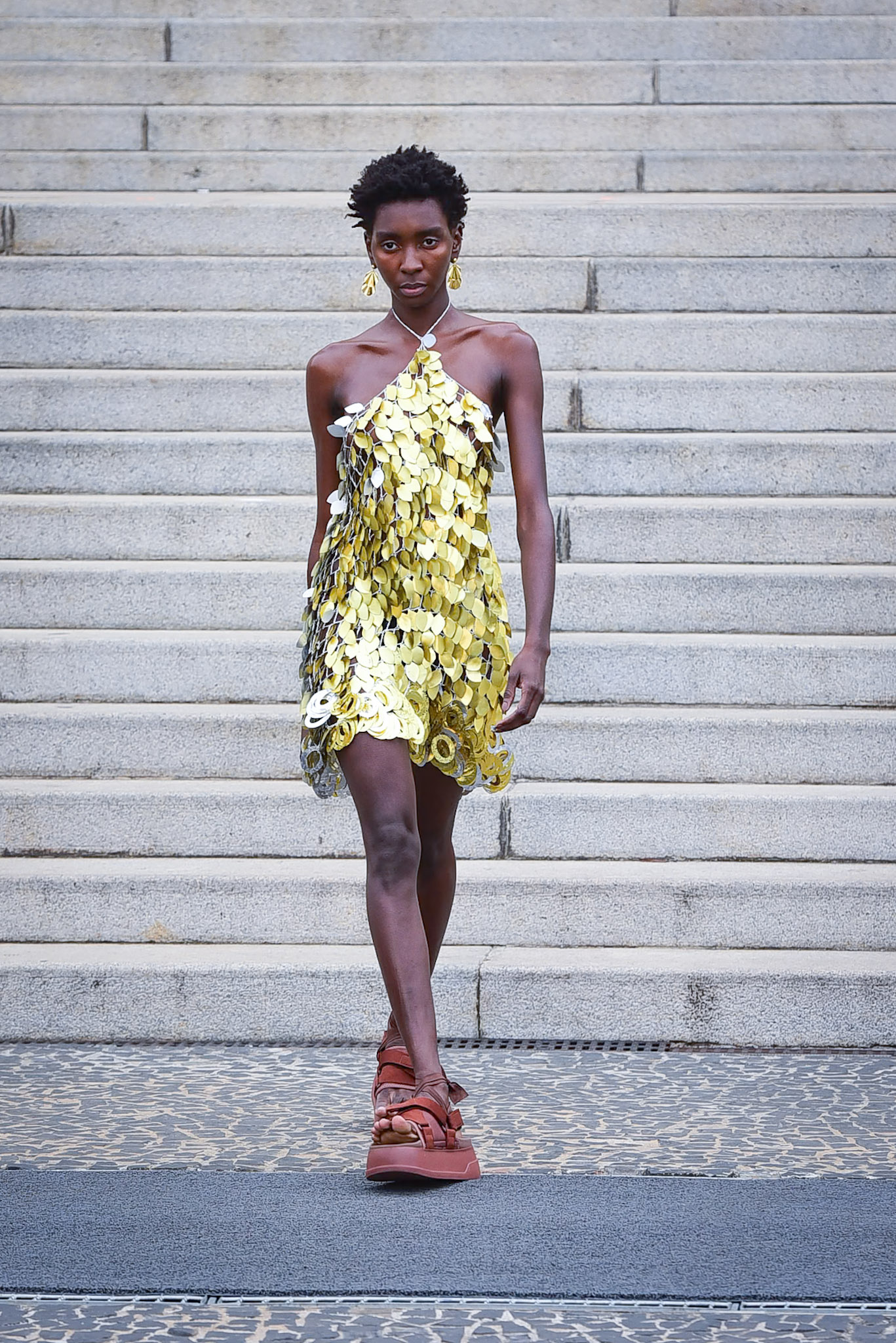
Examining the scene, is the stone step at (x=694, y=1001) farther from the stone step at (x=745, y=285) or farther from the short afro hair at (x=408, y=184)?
the stone step at (x=745, y=285)

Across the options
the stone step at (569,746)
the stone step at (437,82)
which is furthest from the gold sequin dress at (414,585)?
the stone step at (437,82)

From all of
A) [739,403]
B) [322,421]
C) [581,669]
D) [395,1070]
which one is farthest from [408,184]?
[739,403]

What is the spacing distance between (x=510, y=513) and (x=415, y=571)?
9.53 feet

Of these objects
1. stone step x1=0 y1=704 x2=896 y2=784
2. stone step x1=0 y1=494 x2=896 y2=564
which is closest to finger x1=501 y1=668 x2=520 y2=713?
stone step x1=0 y1=704 x2=896 y2=784

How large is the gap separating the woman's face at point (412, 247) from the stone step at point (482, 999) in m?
1.96

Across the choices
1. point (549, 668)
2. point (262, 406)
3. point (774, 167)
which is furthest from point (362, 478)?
point (774, 167)

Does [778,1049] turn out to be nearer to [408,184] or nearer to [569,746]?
[569,746]

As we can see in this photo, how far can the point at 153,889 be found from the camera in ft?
17.8

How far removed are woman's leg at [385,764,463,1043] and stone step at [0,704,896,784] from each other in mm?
1696

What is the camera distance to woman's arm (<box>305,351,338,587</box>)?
4.10 m

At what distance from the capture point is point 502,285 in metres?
8.08

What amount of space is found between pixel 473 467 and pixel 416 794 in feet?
2.49

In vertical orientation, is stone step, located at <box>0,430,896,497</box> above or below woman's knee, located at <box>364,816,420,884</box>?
above

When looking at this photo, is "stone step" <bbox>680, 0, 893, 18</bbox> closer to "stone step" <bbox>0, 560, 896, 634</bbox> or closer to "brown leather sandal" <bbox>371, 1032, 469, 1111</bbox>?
"stone step" <bbox>0, 560, 896, 634</bbox>
